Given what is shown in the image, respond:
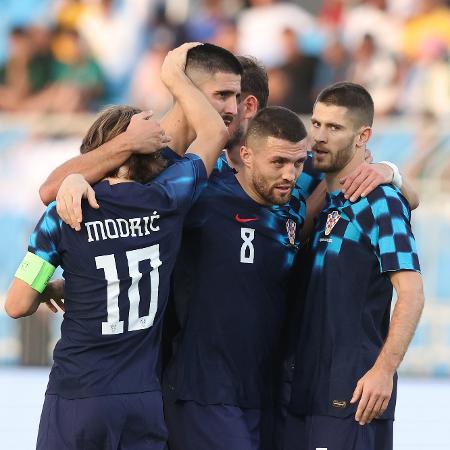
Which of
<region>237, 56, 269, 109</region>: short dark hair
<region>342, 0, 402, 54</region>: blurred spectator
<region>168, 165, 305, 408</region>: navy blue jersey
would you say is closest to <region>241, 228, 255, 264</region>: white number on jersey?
<region>168, 165, 305, 408</region>: navy blue jersey

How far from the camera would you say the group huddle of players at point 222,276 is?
12.0ft

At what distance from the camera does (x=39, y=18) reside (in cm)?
1195

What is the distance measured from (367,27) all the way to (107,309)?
8753 millimetres

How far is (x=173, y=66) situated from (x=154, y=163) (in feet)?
1.87

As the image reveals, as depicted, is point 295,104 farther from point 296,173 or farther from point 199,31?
point 296,173

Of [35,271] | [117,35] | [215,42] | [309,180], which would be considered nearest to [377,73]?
[215,42]

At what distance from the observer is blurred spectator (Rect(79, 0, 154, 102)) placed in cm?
1180

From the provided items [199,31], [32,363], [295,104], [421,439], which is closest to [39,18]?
[199,31]

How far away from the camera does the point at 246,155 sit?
14.1ft

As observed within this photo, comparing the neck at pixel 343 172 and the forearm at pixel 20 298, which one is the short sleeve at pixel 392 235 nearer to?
the neck at pixel 343 172

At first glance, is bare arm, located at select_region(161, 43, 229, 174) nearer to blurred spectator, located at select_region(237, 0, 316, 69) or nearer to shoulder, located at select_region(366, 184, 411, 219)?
shoulder, located at select_region(366, 184, 411, 219)

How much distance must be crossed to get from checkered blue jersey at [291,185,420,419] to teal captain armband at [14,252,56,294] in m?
1.07

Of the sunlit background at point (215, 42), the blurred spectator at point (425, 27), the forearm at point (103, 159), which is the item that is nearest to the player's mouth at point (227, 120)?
the forearm at point (103, 159)

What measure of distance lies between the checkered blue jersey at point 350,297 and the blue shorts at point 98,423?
751mm
